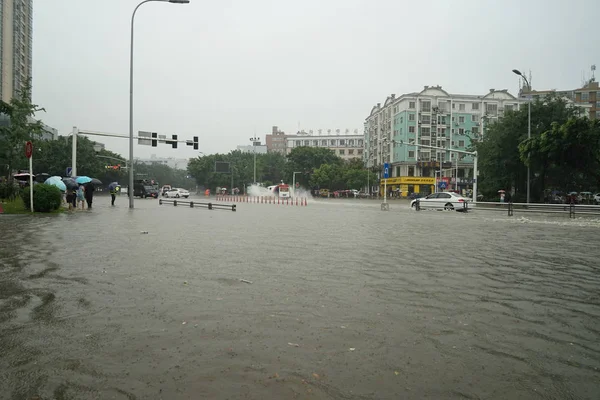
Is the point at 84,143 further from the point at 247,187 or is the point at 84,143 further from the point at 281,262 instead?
the point at 281,262

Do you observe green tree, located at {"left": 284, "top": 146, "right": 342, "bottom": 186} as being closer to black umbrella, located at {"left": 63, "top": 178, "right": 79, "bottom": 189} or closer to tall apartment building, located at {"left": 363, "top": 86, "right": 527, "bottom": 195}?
tall apartment building, located at {"left": 363, "top": 86, "right": 527, "bottom": 195}

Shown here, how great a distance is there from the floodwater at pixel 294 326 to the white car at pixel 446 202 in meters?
23.9

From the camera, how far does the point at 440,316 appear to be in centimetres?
500

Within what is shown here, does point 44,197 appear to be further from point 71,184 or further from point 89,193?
point 89,193

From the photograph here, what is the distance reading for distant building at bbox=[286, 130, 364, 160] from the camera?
126688 mm

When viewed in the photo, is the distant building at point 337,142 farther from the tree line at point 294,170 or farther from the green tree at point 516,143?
the green tree at point 516,143

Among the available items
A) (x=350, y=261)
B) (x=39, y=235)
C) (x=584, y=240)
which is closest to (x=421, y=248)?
(x=350, y=261)

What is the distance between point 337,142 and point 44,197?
120132mm

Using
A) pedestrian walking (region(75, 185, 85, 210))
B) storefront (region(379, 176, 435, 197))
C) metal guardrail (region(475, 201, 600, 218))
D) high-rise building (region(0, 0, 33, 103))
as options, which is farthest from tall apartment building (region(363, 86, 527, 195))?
pedestrian walking (region(75, 185, 85, 210))

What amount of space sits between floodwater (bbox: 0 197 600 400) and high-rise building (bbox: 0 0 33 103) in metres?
58.4

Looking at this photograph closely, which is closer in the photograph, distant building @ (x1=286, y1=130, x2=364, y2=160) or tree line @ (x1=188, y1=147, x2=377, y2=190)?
tree line @ (x1=188, y1=147, x2=377, y2=190)

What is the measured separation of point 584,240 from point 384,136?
263ft

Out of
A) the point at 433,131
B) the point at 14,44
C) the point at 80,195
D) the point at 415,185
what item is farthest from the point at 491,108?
the point at 80,195

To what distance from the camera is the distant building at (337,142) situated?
12669 cm
